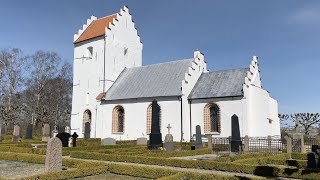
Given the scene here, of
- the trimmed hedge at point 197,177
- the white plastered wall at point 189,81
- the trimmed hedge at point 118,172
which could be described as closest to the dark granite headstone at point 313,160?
the trimmed hedge at point 197,177

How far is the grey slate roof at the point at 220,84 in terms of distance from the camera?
86.3ft

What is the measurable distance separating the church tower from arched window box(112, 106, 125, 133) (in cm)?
245

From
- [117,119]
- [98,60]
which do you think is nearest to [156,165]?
[117,119]

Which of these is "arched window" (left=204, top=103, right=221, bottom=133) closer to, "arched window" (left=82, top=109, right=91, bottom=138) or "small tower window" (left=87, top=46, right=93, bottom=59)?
"arched window" (left=82, top=109, right=91, bottom=138)

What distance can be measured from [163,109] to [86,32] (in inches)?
630

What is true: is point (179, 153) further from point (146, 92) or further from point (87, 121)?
point (87, 121)

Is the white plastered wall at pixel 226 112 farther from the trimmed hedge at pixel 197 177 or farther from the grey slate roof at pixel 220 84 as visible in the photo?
the trimmed hedge at pixel 197 177

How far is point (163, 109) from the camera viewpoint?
28.2 metres

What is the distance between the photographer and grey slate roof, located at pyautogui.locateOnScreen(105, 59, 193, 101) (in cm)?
2877

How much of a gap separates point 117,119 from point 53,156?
67.4 feet

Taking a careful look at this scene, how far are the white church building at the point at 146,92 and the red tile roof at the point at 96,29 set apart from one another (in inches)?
3.4

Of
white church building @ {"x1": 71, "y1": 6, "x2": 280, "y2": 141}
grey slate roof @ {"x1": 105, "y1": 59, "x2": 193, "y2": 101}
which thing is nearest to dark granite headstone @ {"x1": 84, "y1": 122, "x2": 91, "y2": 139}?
white church building @ {"x1": 71, "y1": 6, "x2": 280, "y2": 141}

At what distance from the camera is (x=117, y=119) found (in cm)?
3153

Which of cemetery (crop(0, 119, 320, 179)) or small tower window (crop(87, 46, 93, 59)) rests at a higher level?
small tower window (crop(87, 46, 93, 59))
